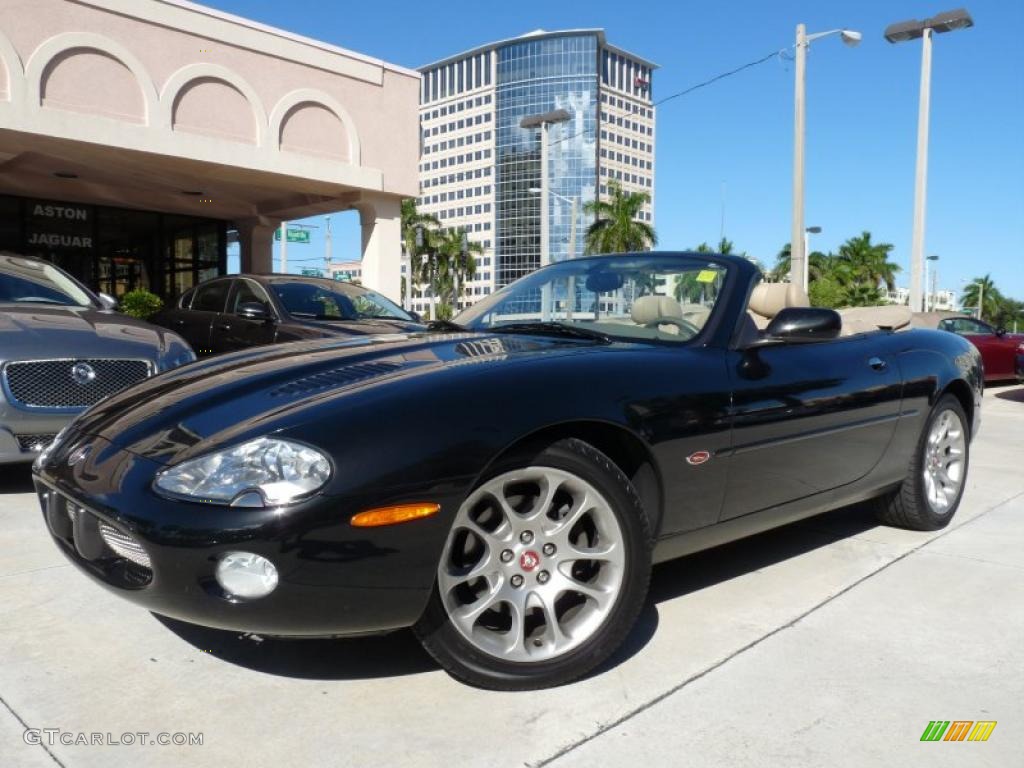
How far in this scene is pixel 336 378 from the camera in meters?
2.45

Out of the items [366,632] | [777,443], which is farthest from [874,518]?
[366,632]

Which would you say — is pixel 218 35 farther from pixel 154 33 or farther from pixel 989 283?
pixel 989 283

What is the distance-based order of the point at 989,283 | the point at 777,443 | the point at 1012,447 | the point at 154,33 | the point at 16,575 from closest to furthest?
the point at 777,443
the point at 16,575
the point at 1012,447
the point at 154,33
the point at 989,283

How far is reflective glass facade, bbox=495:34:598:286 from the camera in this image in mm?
102125

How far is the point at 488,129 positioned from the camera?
110m

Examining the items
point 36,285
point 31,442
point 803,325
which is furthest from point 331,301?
point 803,325

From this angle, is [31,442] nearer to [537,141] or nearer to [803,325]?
[803,325]

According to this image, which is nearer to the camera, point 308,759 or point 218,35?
point 308,759

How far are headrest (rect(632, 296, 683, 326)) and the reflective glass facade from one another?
97.7 meters

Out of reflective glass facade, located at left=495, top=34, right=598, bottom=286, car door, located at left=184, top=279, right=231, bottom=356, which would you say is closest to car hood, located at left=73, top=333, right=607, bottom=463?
car door, located at left=184, top=279, right=231, bottom=356

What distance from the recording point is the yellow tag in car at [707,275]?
3.31 meters

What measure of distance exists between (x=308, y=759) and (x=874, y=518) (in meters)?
3.40

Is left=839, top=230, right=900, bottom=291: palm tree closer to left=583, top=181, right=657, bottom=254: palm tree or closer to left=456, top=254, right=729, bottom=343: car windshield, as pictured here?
left=583, top=181, right=657, bottom=254: palm tree

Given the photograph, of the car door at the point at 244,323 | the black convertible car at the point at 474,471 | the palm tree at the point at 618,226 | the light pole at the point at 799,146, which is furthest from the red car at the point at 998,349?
the palm tree at the point at 618,226
